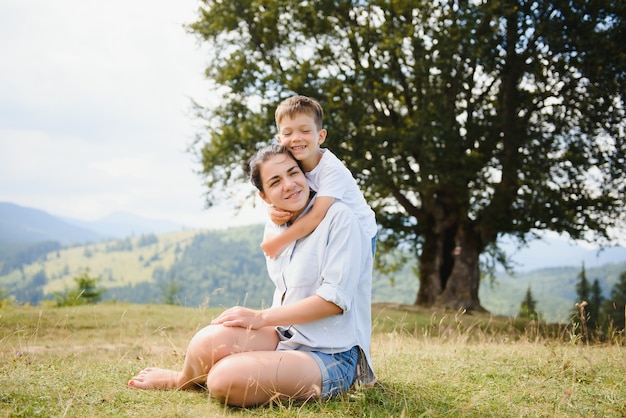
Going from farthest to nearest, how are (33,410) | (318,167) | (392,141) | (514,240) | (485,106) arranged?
(514,240) → (485,106) → (392,141) → (318,167) → (33,410)

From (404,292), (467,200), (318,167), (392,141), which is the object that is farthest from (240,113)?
(404,292)

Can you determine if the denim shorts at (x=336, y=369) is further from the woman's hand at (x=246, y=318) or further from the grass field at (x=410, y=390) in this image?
the woman's hand at (x=246, y=318)

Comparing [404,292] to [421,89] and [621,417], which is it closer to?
[421,89]

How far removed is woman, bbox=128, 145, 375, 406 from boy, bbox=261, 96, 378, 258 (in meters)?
0.10

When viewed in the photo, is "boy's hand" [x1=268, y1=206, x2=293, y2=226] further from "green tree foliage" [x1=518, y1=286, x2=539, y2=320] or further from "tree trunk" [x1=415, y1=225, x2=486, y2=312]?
"tree trunk" [x1=415, y1=225, x2=486, y2=312]

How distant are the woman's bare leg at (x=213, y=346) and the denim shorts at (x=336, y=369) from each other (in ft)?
1.37

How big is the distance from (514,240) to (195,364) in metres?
18.4

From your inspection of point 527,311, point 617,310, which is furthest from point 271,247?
point 617,310

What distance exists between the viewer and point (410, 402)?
447 cm

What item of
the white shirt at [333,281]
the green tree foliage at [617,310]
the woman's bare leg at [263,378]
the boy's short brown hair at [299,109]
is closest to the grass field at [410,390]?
the woman's bare leg at [263,378]

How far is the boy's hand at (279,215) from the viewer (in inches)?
189

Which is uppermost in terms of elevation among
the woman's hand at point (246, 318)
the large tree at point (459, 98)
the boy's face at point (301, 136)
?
the large tree at point (459, 98)

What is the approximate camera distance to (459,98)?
746 inches

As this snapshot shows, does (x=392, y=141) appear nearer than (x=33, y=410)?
No
